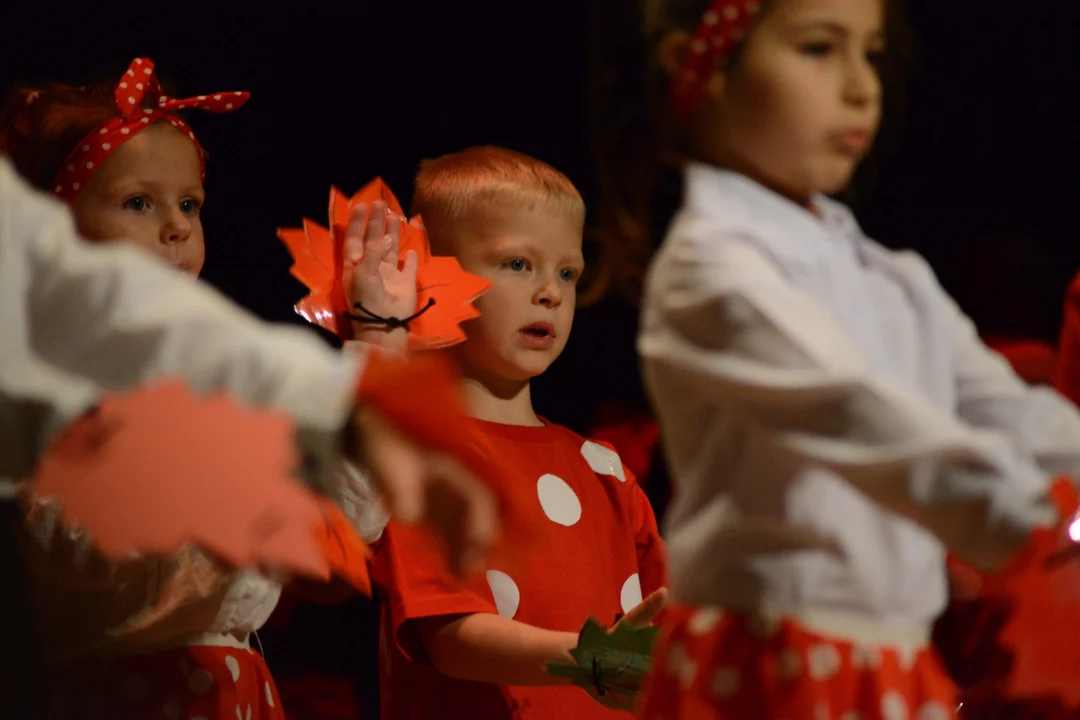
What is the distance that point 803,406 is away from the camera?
3.15 ft

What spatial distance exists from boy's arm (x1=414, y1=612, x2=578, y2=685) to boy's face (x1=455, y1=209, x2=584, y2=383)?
34 cm

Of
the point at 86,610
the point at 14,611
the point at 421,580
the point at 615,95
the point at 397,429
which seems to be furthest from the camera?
the point at 421,580

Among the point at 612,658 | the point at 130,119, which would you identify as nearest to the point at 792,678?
the point at 612,658

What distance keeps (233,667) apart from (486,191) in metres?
0.66

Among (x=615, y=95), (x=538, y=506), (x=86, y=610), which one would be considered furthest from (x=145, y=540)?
(x=538, y=506)

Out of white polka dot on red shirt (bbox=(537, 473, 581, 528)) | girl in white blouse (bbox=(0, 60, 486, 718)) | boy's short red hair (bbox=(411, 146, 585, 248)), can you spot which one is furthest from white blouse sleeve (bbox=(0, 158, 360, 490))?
boy's short red hair (bbox=(411, 146, 585, 248))

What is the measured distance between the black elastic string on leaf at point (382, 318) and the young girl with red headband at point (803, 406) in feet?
1.69

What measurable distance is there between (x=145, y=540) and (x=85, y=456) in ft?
0.24

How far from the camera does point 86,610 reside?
1.34 m

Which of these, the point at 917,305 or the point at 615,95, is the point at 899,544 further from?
the point at 615,95

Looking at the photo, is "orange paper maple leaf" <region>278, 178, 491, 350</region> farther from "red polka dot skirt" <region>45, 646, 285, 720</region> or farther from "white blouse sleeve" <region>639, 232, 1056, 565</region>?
"white blouse sleeve" <region>639, 232, 1056, 565</region>

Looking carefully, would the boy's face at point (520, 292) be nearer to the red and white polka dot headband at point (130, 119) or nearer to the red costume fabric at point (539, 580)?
the red costume fabric at point (539, 580)

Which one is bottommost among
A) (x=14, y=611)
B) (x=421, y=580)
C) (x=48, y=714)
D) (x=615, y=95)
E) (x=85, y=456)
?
(x=421, y=580)

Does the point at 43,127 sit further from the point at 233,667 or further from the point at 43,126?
the point at 233,667
